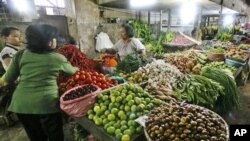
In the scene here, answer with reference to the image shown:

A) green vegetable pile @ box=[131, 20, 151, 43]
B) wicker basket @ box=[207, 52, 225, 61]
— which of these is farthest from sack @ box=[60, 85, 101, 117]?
green vegetable pile @ box=[131, 20, 151, 43]

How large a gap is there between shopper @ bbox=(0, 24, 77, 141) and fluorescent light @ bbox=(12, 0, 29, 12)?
13.2ft

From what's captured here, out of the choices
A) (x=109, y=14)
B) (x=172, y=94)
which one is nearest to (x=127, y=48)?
(x=172, y=94)

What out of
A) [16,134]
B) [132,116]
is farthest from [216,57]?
[16,134]

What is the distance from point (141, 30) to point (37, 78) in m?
6.32

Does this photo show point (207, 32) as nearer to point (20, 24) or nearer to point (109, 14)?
point (109, 14)

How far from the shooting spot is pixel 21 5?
559cm

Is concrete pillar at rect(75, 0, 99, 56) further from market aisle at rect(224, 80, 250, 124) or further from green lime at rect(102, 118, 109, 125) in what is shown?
green lime at rect(102, 118, 109, 125)

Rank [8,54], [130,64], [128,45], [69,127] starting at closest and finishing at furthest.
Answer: [8,54] → [130,64] → [69,127] → [128,45]

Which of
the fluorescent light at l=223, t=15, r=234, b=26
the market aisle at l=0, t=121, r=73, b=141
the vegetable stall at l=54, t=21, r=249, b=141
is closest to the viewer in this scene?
the vegetable stall at l=54, t=21, r=249, b=141

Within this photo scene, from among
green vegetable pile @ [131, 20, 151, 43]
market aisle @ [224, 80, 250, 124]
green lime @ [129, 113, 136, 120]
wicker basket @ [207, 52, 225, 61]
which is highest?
green vegetable pile @ [131, 20, 151, 43]

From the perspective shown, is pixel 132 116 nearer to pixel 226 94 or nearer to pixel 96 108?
pixel 96 108

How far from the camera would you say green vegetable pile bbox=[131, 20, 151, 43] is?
7797mm

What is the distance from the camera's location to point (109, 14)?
7.25 meters

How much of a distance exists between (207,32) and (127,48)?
31.2 feet
